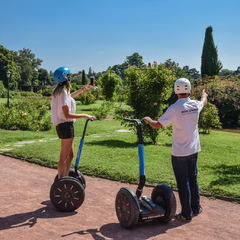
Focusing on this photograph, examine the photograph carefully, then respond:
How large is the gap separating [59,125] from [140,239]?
6.09 feet

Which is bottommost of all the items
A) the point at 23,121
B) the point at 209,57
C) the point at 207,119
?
the point at 23,121

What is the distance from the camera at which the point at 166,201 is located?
3.34 meters

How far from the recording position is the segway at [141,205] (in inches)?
123

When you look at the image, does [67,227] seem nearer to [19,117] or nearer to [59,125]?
[59,125]

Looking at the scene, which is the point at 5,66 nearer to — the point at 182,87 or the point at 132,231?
the point at 182,87

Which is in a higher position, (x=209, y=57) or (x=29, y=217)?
(x=209, y=57)

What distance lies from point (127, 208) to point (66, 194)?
967 millimetres

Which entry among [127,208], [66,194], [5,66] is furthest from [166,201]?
[5,66]

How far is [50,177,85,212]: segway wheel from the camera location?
3.69 metres

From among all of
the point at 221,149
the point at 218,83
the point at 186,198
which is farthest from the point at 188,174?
the point at 218,83

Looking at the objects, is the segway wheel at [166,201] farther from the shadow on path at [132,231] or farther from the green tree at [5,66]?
the green tree at [5,66]

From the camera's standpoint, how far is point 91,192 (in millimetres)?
4672

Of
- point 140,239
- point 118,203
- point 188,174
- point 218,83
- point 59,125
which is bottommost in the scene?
point 140,239

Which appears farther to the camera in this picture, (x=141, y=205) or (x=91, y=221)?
(x=91, y=221)
